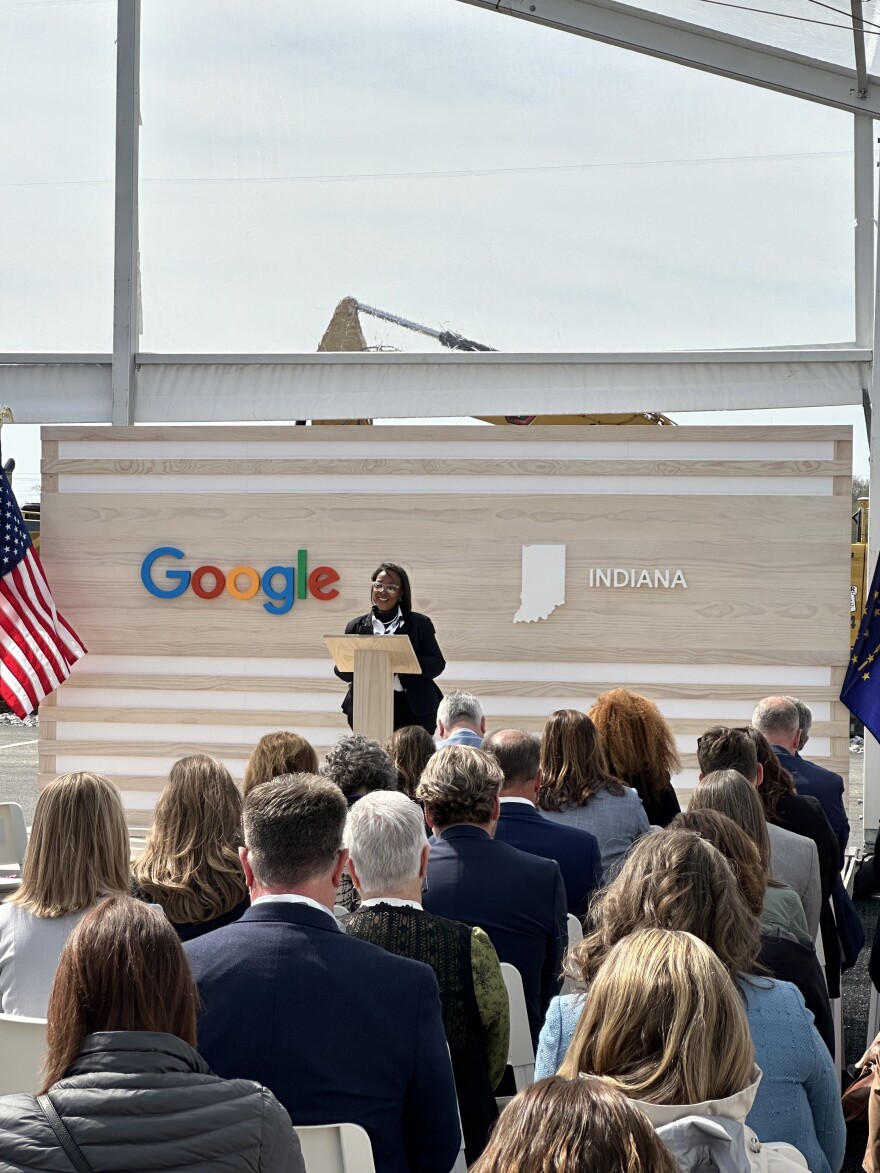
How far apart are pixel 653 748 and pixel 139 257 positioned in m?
5.36

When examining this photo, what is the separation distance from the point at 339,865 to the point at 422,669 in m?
4.46

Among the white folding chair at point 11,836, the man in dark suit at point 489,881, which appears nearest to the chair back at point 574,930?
the man in dark suit at point 489,881

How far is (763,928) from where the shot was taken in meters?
2.84

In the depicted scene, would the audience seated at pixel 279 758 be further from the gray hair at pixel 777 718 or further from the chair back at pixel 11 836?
the gray hair at pixel 777 718

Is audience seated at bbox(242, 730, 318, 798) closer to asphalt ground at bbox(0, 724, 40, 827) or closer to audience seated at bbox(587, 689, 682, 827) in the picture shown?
audience seated at bbox(587, 689, 682, 827)

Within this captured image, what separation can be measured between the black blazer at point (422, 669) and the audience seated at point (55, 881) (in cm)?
392

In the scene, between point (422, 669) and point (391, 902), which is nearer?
point (391, 902)

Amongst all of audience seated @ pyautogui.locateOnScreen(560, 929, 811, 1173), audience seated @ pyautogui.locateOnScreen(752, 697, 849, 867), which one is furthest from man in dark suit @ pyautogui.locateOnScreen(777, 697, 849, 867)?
audience seated @ pyautogui.locateOnScreen(560, 929, 811, 1173)

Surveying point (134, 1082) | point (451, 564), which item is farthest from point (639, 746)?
point (134, 1082)

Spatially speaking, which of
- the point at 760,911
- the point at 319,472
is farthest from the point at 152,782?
the point at 760,911

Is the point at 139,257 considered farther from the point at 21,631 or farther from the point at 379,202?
the point at 21,631

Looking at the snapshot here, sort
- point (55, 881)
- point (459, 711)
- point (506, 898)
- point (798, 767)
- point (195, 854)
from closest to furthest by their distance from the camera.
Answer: point (55, 881), point (506, 898), point (195, 854), point (798, 767), point (459, 711)

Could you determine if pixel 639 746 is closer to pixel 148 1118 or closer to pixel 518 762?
pixel 518 762

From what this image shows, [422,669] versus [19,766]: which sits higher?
[422,669]
